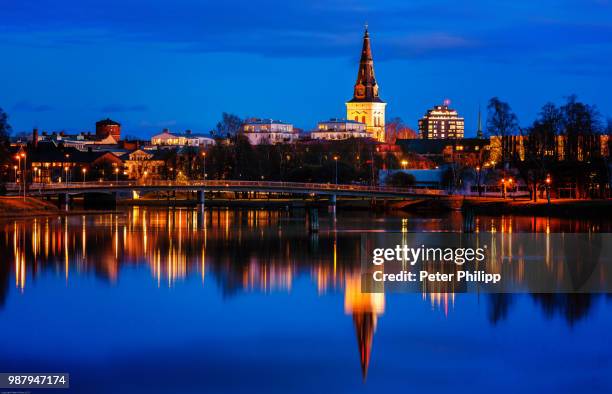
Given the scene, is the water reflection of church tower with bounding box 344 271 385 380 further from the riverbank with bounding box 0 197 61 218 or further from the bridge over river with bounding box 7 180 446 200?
the bridge over river with bounding box 7 180 446 200

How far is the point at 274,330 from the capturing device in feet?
107

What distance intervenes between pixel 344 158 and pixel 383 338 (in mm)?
136587

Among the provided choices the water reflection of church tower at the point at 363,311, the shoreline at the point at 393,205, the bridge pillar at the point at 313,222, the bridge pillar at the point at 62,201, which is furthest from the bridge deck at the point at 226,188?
the water reflection of church tower at the point at 363,311

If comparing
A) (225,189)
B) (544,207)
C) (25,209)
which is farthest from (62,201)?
(544,207)

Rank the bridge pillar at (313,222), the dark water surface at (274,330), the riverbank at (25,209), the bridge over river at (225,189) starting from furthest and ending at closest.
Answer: the bridge over river at (225,189), the riverbank at (25,209), the bridge pillar at (313,222), the dark water surface at (274,330)

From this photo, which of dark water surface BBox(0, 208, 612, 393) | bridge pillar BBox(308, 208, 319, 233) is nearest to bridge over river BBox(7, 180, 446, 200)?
bridge pillar BBox(308, 208, 319, 233)

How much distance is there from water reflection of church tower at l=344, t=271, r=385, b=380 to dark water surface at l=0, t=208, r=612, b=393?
2.5 inches

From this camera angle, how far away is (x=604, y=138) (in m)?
111

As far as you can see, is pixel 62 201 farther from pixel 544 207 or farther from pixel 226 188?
pixel 544 207

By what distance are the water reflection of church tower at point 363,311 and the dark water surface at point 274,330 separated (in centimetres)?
6

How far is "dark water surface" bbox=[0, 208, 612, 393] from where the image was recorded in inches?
1061

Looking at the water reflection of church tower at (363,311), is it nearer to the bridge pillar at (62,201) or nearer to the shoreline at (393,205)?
the shoreline at (393,205)

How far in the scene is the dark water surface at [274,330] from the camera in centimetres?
2695

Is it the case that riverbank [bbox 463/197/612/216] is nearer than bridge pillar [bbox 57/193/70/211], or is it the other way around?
riverbank [bbox 463/197/612/216]
